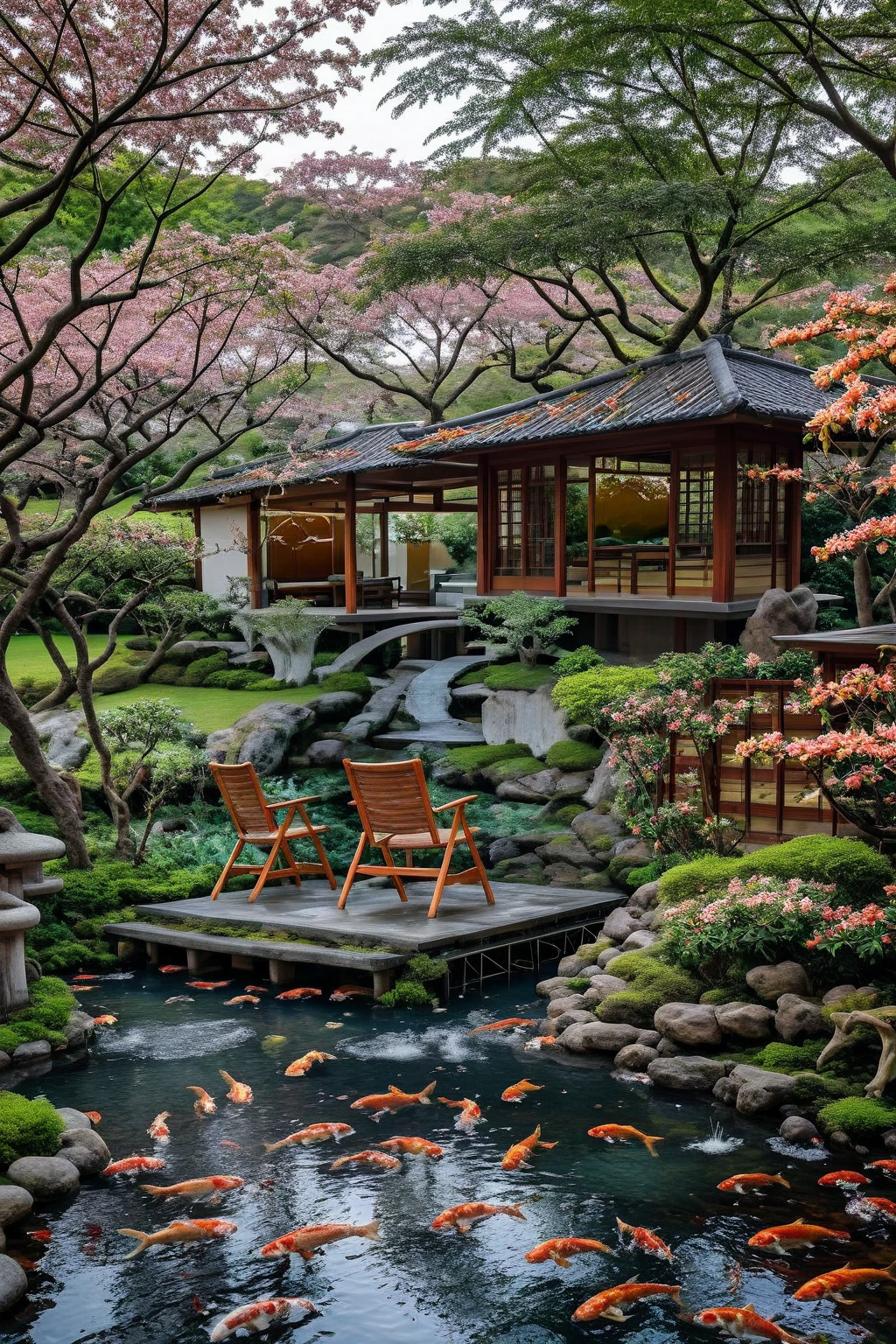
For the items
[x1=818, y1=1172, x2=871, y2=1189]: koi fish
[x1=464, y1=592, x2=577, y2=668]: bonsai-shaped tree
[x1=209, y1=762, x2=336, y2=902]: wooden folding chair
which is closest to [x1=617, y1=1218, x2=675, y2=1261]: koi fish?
[x1=818, y1=1172, x2=871, y2=1189]: koi fish

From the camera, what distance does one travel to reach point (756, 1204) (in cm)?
555

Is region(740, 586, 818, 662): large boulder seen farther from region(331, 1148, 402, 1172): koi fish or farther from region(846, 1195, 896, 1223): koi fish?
region(331, 1148, 402, 1172): koi fish

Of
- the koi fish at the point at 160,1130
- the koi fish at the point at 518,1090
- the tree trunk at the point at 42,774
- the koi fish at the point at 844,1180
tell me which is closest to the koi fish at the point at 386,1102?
the koi fish at the point at 518,1090

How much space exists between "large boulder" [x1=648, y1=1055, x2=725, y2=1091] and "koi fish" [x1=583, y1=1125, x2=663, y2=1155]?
0.71 meters

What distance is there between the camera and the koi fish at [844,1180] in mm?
5703

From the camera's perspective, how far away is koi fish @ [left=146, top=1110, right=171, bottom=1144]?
6454 mm

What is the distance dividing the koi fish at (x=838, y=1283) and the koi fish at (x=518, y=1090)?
232 cm

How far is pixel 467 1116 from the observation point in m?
6.57

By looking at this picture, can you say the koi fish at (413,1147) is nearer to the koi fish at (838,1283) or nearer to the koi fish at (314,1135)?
the koi fish at (314,1135)

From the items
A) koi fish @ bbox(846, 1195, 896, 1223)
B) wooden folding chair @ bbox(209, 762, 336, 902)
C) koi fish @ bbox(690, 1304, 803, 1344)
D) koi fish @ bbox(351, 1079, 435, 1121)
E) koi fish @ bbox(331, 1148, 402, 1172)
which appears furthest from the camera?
wooden folding chair @ bbox(209, 762, 336, 902)

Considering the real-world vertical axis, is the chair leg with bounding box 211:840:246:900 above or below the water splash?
above

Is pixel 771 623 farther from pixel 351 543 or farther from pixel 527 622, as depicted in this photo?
pixel 351 543

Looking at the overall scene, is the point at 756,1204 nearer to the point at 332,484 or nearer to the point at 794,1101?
the point at 794,1101

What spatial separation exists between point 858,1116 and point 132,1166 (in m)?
3.66
